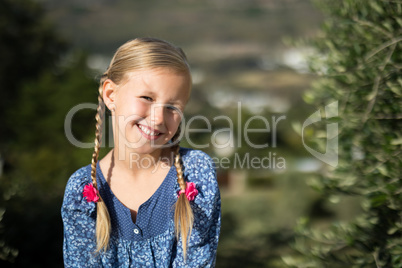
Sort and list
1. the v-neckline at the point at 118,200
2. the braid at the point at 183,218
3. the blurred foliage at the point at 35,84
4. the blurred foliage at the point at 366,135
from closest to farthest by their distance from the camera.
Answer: the braid at the point at 183,218, the v-neckline at the point at 118,200, the blurred foliage at the point at 366,135, the blurred foliage at the point at 35,84

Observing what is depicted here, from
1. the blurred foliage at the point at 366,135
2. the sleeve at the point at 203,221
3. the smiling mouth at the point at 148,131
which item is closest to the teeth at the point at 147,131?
the smiling mouth at the point at 148,131

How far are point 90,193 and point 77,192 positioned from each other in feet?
0.25

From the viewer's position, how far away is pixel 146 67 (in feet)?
6.59

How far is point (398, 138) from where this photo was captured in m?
2.67

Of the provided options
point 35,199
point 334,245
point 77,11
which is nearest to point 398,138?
point 334,245

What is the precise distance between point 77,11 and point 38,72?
38.2ft

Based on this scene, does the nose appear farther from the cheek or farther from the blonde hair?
the blonde hair

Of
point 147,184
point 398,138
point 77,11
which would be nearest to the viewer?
point 147,184

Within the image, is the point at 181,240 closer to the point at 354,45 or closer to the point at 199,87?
the point at 354,45

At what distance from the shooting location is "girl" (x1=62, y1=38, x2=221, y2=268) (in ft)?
6.53

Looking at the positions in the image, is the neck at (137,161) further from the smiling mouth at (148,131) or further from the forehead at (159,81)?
the forehead at (159,81)

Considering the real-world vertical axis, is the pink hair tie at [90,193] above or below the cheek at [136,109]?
below

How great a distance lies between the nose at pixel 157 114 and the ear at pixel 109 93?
0.82 feet

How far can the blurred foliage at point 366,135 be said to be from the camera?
2.67 m
